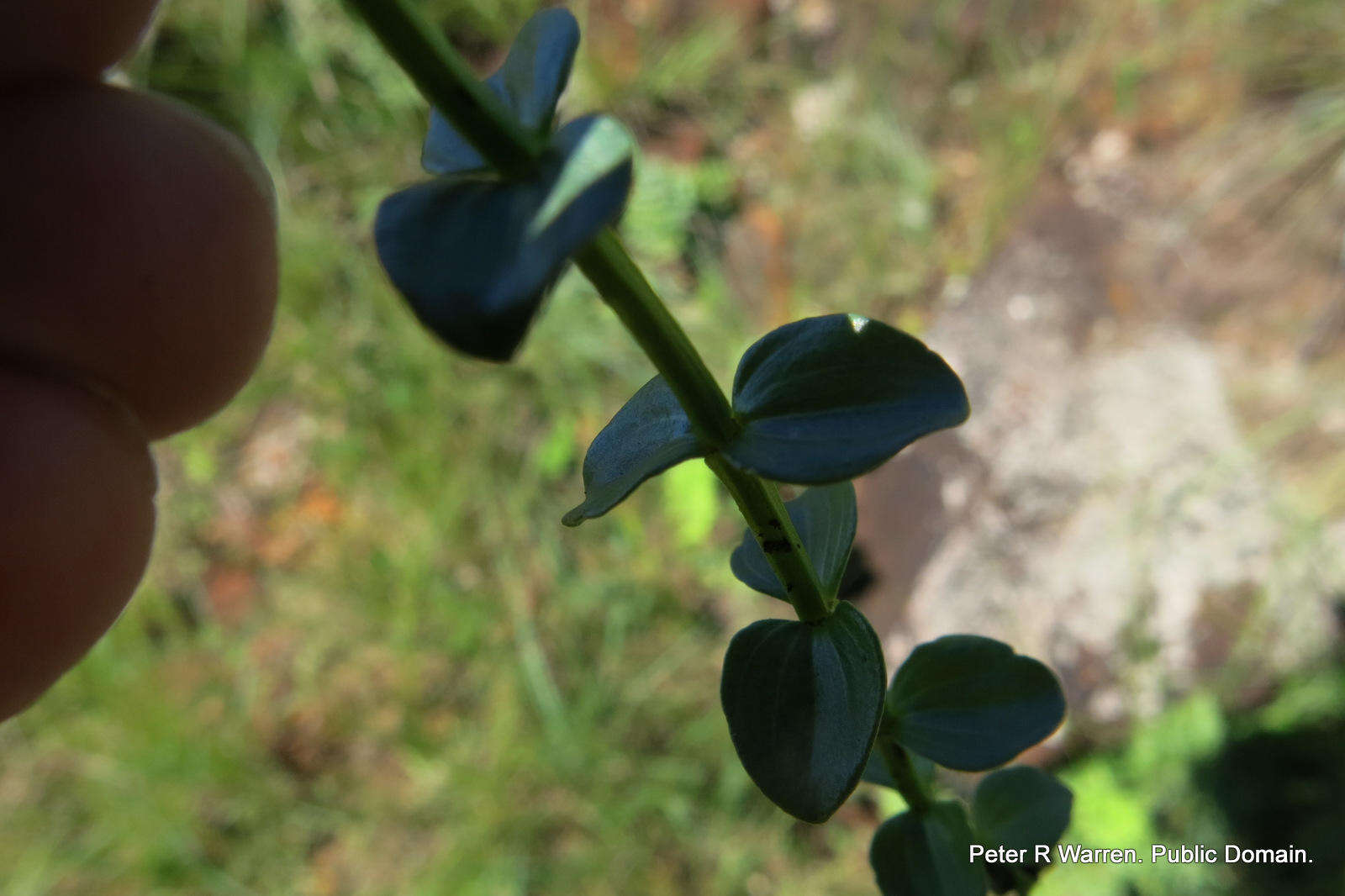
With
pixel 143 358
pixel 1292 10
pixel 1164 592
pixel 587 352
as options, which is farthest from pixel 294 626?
pixel 1292 10

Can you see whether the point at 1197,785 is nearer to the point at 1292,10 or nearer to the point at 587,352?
the point at 587,352

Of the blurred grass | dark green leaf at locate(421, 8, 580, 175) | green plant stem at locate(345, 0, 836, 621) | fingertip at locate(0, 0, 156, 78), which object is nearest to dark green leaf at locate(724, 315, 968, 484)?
green plant stem at locate(345, 0, 836, 621)

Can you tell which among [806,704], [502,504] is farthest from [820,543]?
[502,504]

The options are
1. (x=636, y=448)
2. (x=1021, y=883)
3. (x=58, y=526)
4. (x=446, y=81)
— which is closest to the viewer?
(x=446, y=81)

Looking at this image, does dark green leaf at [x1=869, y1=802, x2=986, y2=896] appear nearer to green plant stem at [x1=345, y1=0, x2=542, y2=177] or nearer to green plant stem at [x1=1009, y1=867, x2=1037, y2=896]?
green plant stem at [x1=1009, y1=867, x2=1037, y2=896]

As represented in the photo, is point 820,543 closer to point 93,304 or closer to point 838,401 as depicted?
point 838,401

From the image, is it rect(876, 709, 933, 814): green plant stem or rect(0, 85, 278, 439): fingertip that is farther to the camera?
rect(0, 85, 278, 439): fingertip
